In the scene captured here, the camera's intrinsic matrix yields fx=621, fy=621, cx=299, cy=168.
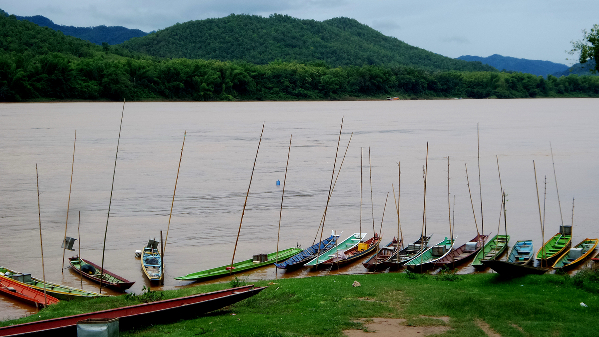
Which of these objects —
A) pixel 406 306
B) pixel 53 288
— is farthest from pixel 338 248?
pixel 53 288

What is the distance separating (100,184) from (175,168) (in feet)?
18.2

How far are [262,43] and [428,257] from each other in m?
152

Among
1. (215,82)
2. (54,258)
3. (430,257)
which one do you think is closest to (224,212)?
(54,258)

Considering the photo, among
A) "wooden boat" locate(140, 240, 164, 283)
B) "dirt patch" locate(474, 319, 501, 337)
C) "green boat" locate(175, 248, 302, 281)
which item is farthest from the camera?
"green boat" locate(175, 248, 302, 281)

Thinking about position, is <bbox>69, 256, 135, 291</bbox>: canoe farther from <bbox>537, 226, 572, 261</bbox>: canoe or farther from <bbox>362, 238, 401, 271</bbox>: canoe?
<bbox>537, 226, 572, 261</bbox>: canoe

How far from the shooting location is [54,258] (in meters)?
17.0

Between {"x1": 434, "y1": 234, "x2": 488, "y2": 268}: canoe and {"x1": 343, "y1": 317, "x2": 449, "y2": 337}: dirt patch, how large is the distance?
18.5ft

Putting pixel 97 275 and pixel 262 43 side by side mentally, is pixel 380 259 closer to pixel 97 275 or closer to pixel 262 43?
pixel 97 275

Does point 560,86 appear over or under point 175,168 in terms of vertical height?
over

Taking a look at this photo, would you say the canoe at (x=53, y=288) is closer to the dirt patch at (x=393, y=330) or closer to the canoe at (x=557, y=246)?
the dirt patch at (x=393, y=330)

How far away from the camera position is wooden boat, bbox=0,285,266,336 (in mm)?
8570

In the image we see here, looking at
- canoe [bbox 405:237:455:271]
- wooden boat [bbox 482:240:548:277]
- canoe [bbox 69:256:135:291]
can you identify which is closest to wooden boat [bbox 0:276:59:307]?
canoe [bbox 69:256:135:291]

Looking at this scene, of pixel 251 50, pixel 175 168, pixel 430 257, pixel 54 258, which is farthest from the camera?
pixel 251 50

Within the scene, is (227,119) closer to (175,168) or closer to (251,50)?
(175,168)
